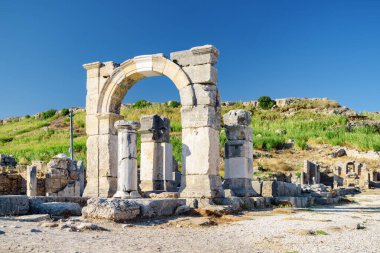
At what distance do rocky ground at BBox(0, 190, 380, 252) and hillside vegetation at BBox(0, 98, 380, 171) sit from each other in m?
20.4

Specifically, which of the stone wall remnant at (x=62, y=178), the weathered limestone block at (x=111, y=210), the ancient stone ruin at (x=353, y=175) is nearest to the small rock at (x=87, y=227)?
the weathered limestone block at (x=111, y=210)

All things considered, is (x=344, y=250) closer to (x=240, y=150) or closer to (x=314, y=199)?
(x=240, y=150)

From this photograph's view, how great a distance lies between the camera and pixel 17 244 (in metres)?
4.79

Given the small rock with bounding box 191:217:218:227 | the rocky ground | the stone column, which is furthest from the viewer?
the stone column

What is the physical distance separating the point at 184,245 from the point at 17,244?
200 cm

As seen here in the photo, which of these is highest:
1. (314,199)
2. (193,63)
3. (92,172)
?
(193,63)

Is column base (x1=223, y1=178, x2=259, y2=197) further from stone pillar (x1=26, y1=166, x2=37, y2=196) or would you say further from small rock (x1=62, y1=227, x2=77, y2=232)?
stone pillar (x1=26, y1=166, x2=37, y2=196)

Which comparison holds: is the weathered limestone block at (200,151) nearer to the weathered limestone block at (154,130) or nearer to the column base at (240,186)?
the column base at (240,186)

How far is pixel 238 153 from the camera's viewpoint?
43.0 ft

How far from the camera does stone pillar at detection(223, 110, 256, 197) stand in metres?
13.0

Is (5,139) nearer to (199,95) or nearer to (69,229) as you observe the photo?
(199,95)

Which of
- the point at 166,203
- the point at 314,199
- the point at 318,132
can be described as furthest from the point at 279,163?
the point at 166,203

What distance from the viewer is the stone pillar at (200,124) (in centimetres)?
1068

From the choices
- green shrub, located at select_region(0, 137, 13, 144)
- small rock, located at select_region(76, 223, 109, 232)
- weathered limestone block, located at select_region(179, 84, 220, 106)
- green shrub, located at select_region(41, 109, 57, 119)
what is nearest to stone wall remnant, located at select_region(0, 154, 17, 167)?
weathered limestone block, located at select_region(179, 84, 220, 106)
